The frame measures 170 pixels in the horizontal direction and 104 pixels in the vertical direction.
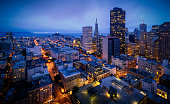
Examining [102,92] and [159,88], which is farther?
[159,88]

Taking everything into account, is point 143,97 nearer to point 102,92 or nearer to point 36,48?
point 102,92

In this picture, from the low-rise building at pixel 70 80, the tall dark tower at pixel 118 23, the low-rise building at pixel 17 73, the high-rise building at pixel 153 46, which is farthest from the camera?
the tall dark tower at pixel 118 23

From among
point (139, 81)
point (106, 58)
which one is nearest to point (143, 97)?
point (139, 81)

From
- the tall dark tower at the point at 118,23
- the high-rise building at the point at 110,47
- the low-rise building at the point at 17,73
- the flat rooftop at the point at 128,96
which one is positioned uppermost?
the tall dark tower at the point at 118,23

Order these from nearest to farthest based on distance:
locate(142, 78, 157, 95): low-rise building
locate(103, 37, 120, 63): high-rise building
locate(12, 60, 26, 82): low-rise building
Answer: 1. locate(142, 78, 157, 95): low-rise building
2. locate(12, 60, 26, 82): low-rise building
3. locate(103, 37, 120, 63): high-rise building

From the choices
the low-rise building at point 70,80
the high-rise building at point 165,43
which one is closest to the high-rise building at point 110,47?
the high-rise building at point 165,43

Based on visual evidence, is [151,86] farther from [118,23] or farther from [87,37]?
[87,37]

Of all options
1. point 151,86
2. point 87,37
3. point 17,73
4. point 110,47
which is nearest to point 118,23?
point 87,37

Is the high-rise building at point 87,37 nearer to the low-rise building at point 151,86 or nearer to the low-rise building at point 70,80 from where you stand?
the low-rise building at point 70,80

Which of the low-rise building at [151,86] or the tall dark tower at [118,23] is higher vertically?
the tall dark tower at [118,23]

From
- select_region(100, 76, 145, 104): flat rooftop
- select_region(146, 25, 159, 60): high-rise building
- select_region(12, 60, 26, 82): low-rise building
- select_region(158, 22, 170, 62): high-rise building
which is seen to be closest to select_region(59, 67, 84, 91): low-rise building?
select_region(100, 76, 145, 104): flat rooftop

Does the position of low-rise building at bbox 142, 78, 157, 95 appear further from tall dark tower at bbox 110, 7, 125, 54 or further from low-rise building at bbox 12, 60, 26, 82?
tall dark tower at bbox 110, 7, 125, 54
